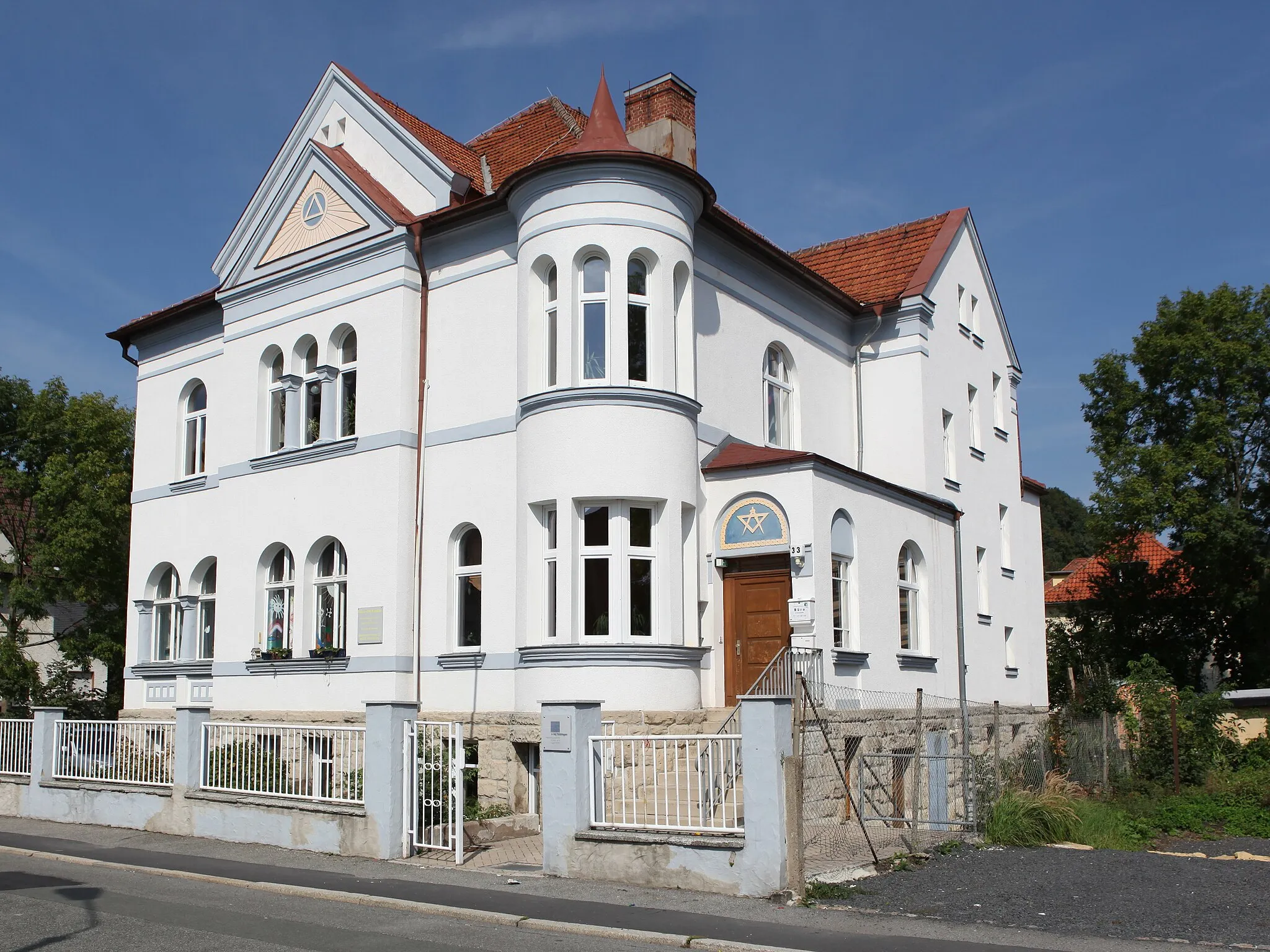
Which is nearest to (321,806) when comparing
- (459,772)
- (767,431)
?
(459,772)

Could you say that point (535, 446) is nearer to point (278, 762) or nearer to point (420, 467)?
point (420, 467)

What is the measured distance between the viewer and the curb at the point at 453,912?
8797 mm

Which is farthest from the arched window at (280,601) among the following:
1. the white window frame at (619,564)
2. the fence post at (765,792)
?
the fence post at (765,792)

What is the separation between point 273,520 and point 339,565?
1.69 metres

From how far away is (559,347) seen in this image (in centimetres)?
1670

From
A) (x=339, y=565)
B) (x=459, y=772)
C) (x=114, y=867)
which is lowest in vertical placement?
(x=114, y=867)

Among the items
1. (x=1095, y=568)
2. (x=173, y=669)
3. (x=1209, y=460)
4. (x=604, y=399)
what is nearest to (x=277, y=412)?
(x=173, y=669)

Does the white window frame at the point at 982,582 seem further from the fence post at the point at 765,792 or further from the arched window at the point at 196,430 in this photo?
the arched window at the point at 196,430

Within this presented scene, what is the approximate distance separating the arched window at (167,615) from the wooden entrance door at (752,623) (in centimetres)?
1096

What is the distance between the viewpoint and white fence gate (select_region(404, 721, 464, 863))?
12422 mm

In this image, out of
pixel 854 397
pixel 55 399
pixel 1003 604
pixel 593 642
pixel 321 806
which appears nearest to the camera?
pixel 321 806

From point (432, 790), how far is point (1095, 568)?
37152 mm

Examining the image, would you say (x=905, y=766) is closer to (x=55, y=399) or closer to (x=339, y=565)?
(x=339, y=565)

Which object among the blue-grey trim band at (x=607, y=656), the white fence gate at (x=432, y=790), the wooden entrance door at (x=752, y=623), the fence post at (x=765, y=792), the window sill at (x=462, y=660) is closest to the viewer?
the fence post at (x=765, y=792)
